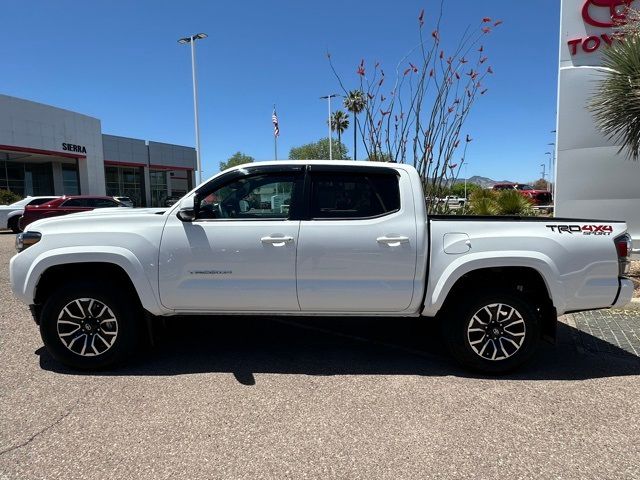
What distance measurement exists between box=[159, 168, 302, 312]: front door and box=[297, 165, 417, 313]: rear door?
153 mm

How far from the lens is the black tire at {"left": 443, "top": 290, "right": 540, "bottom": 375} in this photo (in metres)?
4.14

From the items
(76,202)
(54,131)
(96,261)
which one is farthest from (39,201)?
(96,261)

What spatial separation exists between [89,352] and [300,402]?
2.03 meters

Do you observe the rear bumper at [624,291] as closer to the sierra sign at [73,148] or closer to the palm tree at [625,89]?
the palm tree at [625,89]

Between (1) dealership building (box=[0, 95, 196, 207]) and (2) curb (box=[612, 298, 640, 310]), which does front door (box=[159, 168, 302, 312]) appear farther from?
(1) dealership building (box=[0, 95, 196, 207])

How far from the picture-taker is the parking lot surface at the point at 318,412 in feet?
9.50

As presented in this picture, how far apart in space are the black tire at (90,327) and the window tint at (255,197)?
3.96 feet

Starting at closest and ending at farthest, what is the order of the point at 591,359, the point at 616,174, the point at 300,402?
the point at 300,402
the point at 591,359
the point at 616,174

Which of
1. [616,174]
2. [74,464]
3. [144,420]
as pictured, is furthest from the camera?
[616,174]

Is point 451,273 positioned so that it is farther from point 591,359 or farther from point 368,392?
point 591,359

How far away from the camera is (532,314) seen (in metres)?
4.13

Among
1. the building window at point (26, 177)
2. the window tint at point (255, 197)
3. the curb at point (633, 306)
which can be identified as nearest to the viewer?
the window tint at point (255, 197)

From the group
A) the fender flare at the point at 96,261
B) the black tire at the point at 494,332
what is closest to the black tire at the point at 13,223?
the fender flare at the point at 96,261

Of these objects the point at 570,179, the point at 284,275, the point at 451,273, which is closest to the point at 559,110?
the point at 570,179
